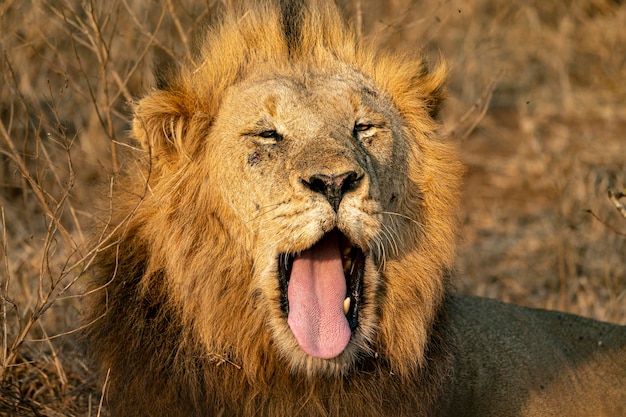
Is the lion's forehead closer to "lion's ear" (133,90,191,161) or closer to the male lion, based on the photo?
the male lion

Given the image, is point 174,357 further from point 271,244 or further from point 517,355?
point 517,355

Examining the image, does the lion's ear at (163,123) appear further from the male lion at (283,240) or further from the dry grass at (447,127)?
the dry grass at (447,127)

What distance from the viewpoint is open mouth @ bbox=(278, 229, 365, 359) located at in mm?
3402

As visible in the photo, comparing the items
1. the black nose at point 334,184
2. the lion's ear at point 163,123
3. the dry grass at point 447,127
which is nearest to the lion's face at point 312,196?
the black nose at point 334,184

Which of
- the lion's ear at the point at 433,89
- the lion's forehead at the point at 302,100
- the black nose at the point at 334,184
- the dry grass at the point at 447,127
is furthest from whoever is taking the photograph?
the dry grass at the point at 447,127

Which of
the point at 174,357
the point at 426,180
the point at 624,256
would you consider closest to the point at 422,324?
the point at 426,180

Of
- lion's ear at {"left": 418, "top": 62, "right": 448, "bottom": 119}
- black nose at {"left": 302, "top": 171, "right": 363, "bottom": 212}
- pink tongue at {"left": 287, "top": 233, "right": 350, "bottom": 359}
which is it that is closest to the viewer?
black nose at {"left": 302, "top": 171, "right": 363, "bottom": 212}

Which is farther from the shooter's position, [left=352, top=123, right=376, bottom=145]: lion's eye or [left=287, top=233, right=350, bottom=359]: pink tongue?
[left=352, top=123, right=376, bottom=145]: lion's eye

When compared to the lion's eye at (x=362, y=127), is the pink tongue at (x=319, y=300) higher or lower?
lower

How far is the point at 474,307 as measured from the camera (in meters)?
4.72

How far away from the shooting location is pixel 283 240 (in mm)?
3379

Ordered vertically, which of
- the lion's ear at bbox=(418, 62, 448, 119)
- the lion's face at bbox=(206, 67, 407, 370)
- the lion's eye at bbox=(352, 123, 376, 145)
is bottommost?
the lion's face at bbox=(206, 67, 407, 370)

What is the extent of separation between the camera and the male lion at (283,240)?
11.3 feet

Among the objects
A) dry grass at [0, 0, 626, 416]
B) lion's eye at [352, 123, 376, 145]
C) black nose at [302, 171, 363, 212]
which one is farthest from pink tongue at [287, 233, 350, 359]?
dry grass at [0, 0, 626, 416]
